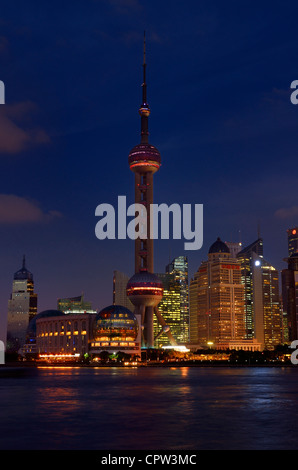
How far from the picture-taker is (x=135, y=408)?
56.5 meters

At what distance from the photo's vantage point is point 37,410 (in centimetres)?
5528
